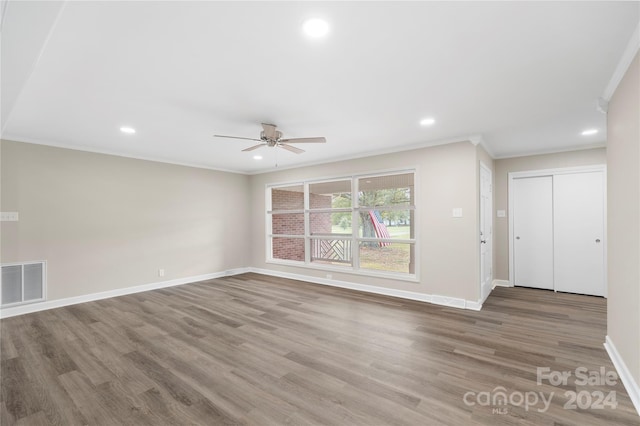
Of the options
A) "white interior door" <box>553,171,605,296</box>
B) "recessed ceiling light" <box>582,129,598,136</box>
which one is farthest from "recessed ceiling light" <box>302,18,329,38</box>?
"white interior door" <box>553,171,605,296</box>

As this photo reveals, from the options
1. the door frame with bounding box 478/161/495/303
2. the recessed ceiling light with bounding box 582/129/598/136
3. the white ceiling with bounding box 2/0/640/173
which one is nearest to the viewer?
the white ceiling with bounding box 2/0/640/173

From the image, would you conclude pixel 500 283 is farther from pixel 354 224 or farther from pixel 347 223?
pixel 347 223

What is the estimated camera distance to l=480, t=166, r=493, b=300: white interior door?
14.1 feet

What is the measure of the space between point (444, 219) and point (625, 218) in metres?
2.17

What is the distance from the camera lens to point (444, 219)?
4277 mm

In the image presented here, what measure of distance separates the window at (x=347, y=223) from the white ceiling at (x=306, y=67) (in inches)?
58.1

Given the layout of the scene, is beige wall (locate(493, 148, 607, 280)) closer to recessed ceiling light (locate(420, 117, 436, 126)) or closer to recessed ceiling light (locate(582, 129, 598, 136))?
recessed ceiling light (locate(582, 129, 598, 136))

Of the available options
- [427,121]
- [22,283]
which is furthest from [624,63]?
[22,283]

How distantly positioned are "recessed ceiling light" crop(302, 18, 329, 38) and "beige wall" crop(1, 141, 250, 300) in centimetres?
469

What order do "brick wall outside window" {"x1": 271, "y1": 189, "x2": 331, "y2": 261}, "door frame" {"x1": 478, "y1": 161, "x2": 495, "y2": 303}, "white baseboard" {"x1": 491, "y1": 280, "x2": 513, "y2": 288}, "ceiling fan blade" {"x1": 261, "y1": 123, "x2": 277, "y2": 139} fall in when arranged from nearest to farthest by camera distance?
"ceiling fan blade" {"x1": 261, "y1": 123, "x2": 277, "y2": 139} → "door frame" {"x1": 478, "y1": 161, "x2": 495, "y2": 303} → "white baseboard" {"x1": 491, "y1": 280, "x2": 513, "y2": 288} → "brick wall outside window" {"x1": 271, "y1": 189, "x2": 331, "y2": 261}

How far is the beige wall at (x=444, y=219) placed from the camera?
402 centimetres

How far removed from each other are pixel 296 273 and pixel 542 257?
4658mm

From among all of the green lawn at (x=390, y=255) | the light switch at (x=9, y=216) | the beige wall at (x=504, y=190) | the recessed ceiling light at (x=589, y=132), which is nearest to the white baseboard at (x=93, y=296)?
the light switch at (x=9, y=216)

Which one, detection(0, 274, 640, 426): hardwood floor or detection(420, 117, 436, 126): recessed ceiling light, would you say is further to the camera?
detection(420, 117, 436, 126): recessed ceiling light
